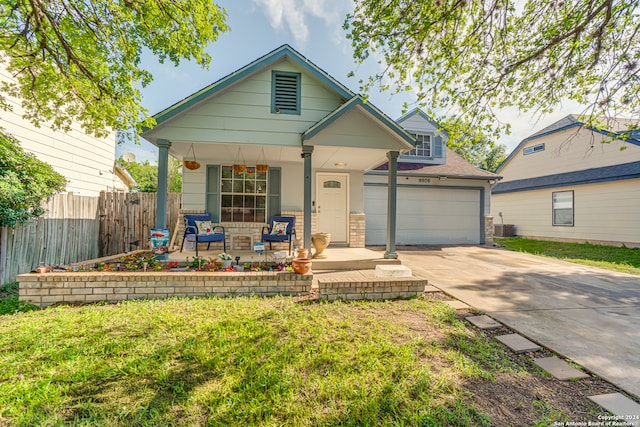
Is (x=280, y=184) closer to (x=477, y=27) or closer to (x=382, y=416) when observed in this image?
(x=477, y=27)

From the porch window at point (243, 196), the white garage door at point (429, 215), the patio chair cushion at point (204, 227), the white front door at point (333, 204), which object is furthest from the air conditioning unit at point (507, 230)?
the patio chair cushion at point (204, 227)

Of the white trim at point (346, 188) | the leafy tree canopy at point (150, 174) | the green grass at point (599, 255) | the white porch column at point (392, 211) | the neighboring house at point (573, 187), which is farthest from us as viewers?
the leafy tree canopy at point (150, 174)

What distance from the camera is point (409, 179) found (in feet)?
33.3

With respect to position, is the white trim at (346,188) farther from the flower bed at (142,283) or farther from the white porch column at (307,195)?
the flower bed at (142,283)

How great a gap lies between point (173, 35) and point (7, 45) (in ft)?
7.51

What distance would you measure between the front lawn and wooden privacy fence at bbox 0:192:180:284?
77.9 inches

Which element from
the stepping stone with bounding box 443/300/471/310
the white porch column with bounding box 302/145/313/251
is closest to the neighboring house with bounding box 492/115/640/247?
the stepping stone with bounding box 443/300/471/310

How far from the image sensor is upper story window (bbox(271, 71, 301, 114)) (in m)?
5.95

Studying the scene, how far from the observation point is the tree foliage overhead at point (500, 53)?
4102 mm

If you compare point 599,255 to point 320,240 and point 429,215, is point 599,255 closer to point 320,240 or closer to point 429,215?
point 429,215

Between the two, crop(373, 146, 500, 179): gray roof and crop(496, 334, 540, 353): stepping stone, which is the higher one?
crop(373, 146, 500, 179): gray roof

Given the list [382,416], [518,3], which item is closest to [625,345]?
[382,416]

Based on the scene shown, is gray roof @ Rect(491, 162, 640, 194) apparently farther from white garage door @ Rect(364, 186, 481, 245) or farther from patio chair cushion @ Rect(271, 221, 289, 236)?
patio chair cushion @ Rect(271, 221, 289, 236)

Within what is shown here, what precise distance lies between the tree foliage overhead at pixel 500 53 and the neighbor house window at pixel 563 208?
30.3 ft
